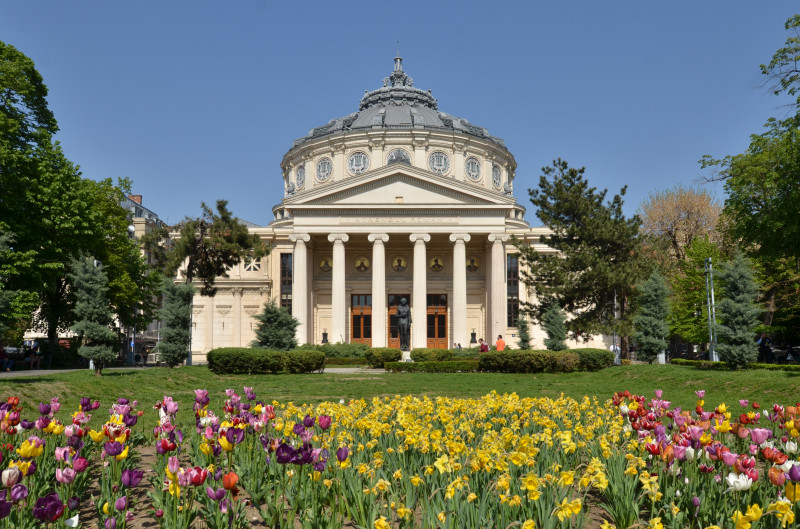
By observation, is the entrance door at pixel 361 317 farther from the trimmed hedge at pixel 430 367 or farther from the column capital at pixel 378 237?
the trimmed hedge at pixel 430 367

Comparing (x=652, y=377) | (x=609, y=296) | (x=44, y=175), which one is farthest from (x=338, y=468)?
(x=609, y=296)

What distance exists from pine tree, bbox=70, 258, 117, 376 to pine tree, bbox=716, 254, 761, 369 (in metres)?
22.0

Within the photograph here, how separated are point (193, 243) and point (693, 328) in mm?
36038

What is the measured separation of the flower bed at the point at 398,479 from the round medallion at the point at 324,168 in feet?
207

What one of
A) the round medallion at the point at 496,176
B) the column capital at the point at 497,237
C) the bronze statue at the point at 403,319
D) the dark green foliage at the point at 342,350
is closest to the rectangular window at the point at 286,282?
the dark green foliage at the point at 342,350

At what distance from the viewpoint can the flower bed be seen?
178 inches

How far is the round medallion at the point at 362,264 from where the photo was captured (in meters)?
59.0

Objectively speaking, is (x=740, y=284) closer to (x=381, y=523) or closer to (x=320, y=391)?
(x=320, y=391)

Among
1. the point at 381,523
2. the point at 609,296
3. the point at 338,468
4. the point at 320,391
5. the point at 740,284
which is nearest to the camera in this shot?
the point at 381,523

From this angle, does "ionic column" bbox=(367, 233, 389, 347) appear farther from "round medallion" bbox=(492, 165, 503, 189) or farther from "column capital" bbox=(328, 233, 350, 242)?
"round medallion" bbox=(492, 165, 503, 189)

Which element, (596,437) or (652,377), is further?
(652,377)

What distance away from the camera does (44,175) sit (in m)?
30.7

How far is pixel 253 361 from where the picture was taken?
96.2 ft

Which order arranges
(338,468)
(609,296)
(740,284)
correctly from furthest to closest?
(609,296) < (740,284) < (338,468)
